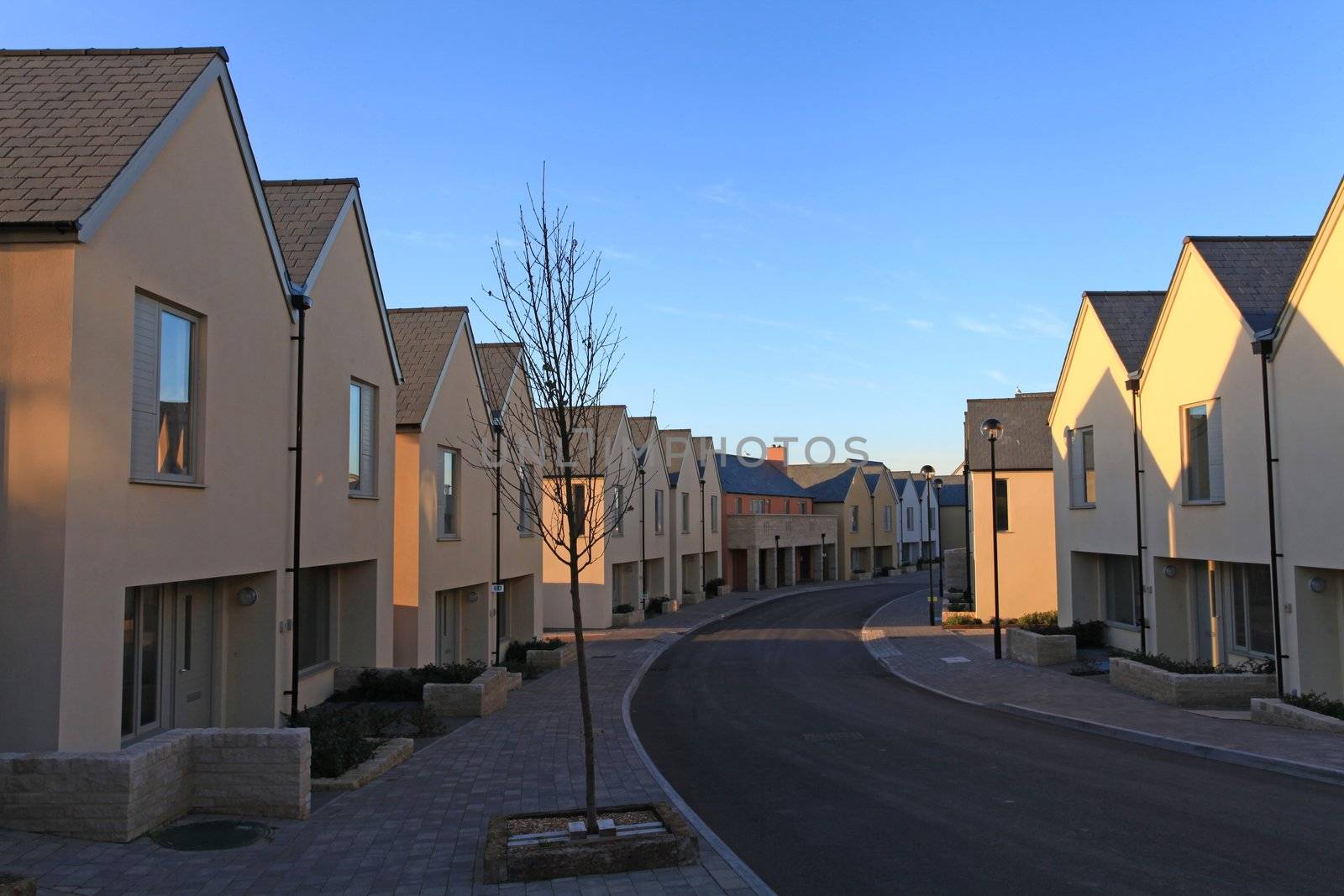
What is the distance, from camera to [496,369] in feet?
85.8

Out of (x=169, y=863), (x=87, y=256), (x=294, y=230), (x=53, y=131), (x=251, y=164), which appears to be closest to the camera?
(x=169, y=863)

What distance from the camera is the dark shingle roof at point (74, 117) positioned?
8680 millimetres

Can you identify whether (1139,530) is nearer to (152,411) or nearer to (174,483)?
(174,483)

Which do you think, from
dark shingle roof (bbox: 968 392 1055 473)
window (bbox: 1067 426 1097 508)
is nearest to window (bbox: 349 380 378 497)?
window (bbox: 1067 426 1097 508)

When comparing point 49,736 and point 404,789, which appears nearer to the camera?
point 49,736

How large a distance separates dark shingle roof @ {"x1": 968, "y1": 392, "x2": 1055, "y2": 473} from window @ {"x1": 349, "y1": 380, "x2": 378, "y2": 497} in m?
23.2

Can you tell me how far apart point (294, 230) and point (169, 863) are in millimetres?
10025

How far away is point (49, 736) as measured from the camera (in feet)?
26.8

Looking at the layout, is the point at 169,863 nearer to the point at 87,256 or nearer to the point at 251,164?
the point at 87,256

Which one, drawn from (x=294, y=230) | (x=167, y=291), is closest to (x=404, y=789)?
(x=167, y=291)

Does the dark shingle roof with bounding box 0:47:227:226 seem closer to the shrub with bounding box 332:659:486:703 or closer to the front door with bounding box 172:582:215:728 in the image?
the front door with bounding box 172:582:215:728

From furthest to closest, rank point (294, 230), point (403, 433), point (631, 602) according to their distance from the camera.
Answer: point (631, 602) < point (403, 433) < point (294, 230)

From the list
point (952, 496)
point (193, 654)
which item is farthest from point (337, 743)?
point (952, 496)

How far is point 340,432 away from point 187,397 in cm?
420
